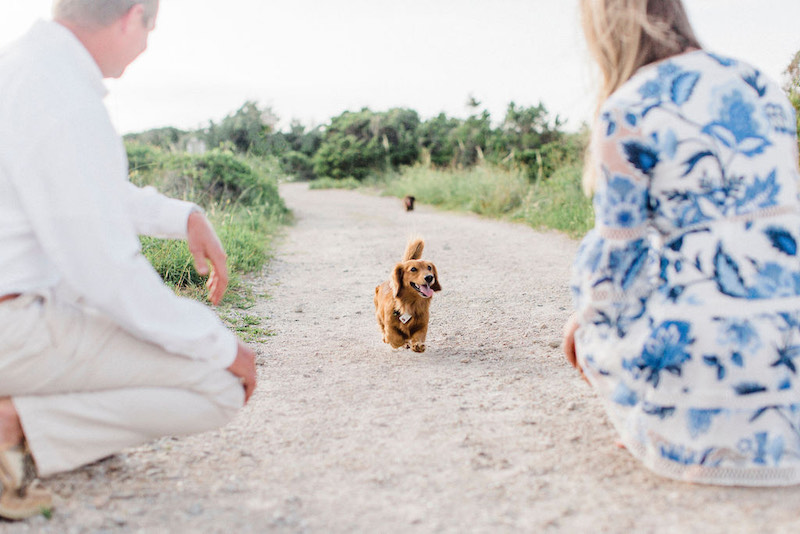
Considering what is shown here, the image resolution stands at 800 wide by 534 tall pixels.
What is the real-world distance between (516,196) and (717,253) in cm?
1132

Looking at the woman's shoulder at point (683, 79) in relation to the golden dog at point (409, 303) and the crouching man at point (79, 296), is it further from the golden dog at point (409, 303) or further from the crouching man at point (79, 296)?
the golden dog at point (409, 303)

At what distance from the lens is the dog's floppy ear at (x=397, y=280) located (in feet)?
13.2

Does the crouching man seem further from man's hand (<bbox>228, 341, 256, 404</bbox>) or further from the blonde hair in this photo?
the blonde hair

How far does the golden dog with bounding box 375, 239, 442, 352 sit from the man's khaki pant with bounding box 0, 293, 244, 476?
1.94m

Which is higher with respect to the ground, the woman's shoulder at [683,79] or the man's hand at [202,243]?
the woman's shoulder at [683,79]

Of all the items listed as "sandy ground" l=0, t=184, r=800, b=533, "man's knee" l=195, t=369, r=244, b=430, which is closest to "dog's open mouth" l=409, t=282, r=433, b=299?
"sandy ground" l=0, t=184, r=800, b=533

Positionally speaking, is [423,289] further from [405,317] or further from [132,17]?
[132,17]

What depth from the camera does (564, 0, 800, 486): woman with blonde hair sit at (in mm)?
1994

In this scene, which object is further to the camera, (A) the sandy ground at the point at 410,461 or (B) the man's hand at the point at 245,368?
(B) the man's hand at the point at 245,368

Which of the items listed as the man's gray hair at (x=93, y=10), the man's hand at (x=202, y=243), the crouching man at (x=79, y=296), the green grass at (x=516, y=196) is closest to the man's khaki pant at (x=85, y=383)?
the crouching man at (x=79, y=296)

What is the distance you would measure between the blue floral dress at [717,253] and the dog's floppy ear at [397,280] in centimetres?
205

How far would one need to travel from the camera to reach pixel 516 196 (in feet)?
43.2

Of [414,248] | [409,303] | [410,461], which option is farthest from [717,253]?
[414,248]

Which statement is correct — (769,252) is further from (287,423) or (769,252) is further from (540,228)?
(540,228)
